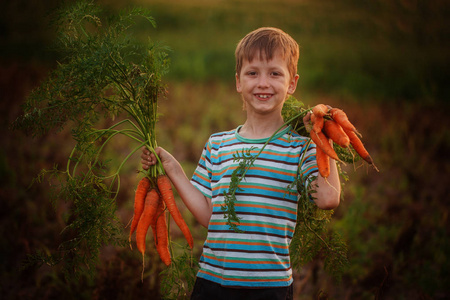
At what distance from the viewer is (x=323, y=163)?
2117mm

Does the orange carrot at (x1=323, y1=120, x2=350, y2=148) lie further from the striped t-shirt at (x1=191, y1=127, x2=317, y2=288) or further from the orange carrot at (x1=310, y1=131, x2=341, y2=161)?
the striped t-shirt at (x1=191, y1=127, x2=317, y2=288)

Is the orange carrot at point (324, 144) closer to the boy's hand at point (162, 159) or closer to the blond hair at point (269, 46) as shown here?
the blond hair at point (269, 46)

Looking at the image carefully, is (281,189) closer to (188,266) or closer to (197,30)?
(188,266)

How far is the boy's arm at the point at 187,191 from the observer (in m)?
2.57

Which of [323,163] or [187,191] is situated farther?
[187,191]

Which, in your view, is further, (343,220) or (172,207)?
(343,220)

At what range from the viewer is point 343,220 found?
5141 millimetres

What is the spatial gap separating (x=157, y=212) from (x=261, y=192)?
2.97ft

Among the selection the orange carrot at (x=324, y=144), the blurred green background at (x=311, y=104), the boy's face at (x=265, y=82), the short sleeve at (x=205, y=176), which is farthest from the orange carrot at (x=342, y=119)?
the short sleeve at (x=205, y=176)

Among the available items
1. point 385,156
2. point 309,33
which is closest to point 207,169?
point 385,156

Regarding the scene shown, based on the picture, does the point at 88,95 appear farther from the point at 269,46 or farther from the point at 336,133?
the point at 336,133

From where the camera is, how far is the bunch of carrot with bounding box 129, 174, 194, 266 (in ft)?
8.96

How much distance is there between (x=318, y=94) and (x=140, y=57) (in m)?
9.03

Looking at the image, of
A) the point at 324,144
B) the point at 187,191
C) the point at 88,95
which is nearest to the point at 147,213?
the point at 187,191
